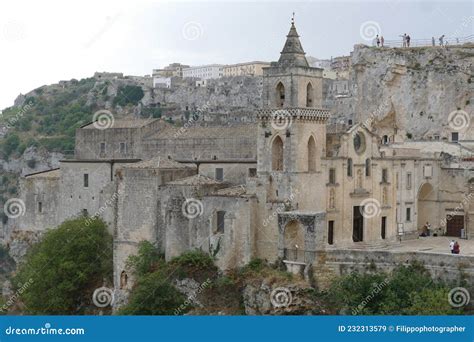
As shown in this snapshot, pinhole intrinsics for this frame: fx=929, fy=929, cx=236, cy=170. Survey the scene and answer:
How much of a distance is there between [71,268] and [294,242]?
13.8 m

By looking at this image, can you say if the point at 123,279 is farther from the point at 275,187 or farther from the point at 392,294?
the point at 392,294

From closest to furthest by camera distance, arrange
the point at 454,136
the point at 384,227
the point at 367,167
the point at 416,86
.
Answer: the point at 367,167, the point at 384,227, the point at 454,136, the point at 416,86

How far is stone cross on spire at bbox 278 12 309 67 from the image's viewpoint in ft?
146

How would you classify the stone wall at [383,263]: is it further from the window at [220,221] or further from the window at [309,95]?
the window at [309,95]

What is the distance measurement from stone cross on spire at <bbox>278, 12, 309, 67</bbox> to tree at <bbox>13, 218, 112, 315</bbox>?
47.2 ft

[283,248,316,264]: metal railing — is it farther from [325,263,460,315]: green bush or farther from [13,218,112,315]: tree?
[13,218,112,315]: tree

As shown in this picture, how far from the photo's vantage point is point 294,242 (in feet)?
141

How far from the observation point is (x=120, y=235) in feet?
158

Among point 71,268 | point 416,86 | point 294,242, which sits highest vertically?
point 416,86

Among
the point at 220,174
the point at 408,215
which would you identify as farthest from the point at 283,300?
the point at 408,215

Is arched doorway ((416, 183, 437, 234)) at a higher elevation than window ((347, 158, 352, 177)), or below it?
below

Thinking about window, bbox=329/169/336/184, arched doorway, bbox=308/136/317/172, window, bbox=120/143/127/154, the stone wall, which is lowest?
the stone wall

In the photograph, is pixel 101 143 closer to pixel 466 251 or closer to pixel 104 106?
pixel 466 251

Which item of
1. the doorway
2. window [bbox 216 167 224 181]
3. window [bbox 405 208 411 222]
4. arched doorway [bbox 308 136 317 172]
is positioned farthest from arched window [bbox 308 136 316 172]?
window [bbox 405 208 411 222]
